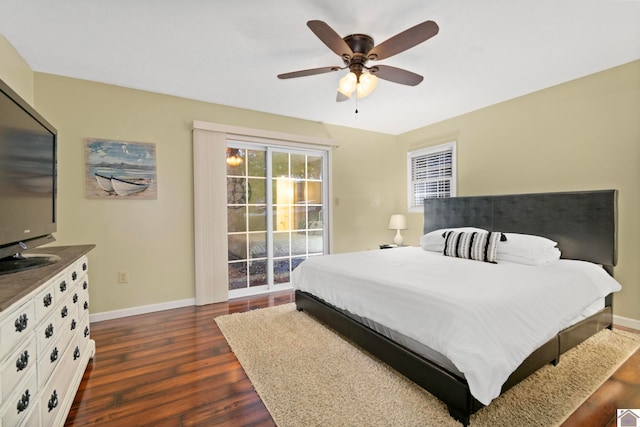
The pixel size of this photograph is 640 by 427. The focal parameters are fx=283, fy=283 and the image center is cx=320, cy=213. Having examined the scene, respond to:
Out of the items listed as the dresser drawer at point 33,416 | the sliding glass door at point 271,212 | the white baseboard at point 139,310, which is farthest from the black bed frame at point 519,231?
the dresser drawer at point 33,416

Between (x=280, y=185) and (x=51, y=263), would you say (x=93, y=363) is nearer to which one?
(x=51, y=263)

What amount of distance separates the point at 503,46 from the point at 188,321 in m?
3.90

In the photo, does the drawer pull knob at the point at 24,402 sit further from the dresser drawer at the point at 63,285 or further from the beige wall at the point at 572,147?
the beige wall at the point at 572,147

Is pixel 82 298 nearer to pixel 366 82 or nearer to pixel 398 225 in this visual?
pixel 366 82

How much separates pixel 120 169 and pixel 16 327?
248 centimetres

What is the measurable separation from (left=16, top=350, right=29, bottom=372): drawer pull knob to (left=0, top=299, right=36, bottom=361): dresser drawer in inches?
2.4

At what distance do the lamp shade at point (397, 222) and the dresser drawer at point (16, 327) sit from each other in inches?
168

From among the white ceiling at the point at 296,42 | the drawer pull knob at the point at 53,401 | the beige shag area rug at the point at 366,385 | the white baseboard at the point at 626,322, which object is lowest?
the beige shag area rug at the point at 366,385

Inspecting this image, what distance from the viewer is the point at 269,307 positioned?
333 centimetres

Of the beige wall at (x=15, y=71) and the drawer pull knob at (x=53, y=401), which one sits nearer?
the drawer pull knob at (x=53, y=401)

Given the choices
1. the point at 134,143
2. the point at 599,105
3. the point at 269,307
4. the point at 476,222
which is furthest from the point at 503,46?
the point at 134,143

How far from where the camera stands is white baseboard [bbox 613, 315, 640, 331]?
8.67 ft

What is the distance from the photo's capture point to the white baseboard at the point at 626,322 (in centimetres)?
264

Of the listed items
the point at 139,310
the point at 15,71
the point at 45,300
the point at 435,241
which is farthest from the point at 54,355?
the point at 435,241
